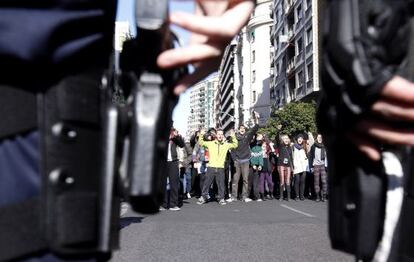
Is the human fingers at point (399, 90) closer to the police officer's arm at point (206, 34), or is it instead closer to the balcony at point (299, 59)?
the police officer's arm at point (206, 34)

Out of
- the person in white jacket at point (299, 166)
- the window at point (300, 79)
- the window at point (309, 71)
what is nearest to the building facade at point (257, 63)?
the window at point (300, 79)

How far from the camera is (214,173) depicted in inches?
543

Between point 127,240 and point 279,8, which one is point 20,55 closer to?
point 127,240

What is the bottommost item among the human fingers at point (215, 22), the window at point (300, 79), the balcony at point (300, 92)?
the human fingers at point (215, 22)

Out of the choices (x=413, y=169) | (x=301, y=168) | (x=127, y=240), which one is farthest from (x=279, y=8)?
(x=413, y=169)

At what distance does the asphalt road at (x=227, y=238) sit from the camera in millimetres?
5668

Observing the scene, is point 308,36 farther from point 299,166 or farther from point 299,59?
point 299,166

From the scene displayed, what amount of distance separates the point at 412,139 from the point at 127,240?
5.67 m

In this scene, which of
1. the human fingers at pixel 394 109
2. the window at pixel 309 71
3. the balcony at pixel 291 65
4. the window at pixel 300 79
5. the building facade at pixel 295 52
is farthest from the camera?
the balcony at pixel 291 65

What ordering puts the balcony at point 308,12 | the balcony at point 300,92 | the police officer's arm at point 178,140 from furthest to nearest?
the balcony at point 300,92 < the balcony at point 308,12 < the police officer's arm at point 178,140

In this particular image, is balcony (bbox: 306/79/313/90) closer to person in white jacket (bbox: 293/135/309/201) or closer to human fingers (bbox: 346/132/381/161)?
person in white jacket (bbox: 293/135/309/201)

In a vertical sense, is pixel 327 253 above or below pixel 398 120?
below

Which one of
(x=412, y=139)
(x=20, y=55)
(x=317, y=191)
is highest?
(x=20, y=55)

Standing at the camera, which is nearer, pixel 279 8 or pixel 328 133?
pixel 328 133
